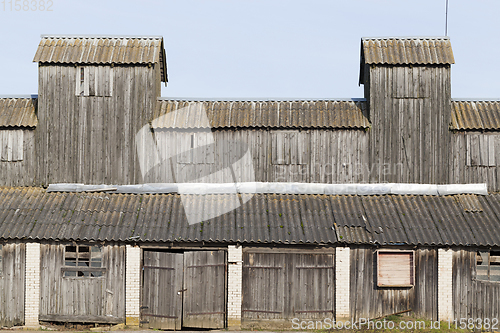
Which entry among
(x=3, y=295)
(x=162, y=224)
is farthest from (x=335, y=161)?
(x=3, y=295)

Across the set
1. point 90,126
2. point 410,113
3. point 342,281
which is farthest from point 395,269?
point 90,126

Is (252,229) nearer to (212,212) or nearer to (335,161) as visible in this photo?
(212,212)

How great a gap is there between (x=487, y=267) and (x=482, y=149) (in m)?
5.40

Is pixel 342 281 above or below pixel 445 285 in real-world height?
above

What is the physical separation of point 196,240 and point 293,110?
25.3 ft

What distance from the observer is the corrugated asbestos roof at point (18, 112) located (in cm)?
2158

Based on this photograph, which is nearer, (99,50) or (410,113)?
(410,113)

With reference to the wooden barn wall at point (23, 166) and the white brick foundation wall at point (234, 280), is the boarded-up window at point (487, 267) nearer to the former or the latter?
the white brick foundation wall at point (234, 280)

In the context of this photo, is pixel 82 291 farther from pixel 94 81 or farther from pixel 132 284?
pixel 94 81

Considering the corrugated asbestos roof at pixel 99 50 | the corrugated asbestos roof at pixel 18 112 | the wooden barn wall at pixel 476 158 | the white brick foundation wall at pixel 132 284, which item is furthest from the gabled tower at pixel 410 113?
the corrugated asbestos roof at pixel 18 112

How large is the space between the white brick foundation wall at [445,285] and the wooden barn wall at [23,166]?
16751 mm

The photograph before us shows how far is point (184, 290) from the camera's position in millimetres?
18672

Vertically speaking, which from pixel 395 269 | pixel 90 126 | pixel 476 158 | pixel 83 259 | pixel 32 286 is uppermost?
pixel 90 126

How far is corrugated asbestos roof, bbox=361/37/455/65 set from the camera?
22.1 m
